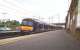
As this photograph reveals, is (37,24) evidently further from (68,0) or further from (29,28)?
(68,0)

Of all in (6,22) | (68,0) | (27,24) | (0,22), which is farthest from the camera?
(68,0)

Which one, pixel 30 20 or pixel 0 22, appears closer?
pixel 30 20

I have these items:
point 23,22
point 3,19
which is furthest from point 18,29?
point 3,19

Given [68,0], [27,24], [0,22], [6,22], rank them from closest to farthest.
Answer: [27,24], [0,22], [6,22], [68,0]

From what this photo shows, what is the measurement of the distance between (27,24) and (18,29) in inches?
99.5

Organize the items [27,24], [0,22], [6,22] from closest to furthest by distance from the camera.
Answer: [27,24], [0,22], [6,22]

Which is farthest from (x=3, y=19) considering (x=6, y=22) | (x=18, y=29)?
(x=18, y=29)

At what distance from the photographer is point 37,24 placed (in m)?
44.2

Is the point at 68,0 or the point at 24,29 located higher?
the point at 68,0

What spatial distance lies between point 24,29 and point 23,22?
1.78 metres

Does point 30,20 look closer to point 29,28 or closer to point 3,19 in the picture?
point 29,28

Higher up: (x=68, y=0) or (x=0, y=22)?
(x=68, y=0)

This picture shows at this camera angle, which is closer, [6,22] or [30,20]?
[30,20]

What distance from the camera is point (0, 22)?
59.5m
